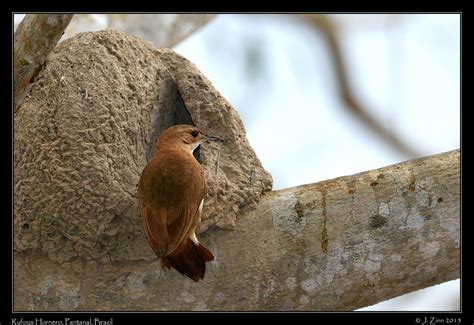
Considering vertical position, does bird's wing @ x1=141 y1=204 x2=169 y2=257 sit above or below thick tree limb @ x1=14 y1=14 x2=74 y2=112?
below

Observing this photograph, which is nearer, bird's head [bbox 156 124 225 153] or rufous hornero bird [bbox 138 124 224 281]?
rufous hornero bird [bbox 138 124 224 281]

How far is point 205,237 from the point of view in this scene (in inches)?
179

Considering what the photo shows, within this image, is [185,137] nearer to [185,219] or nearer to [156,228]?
[185,219]

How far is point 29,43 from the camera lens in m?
3.92

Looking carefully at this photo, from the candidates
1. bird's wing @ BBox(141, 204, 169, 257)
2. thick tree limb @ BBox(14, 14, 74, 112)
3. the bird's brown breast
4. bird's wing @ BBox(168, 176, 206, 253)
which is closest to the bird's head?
the bird's brown breast

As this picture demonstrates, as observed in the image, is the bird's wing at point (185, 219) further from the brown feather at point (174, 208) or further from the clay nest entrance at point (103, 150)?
the clay nest entrance at point (103, 150)

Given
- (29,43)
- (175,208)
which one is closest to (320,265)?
(175,208)

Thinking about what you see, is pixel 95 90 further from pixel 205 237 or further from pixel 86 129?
pixel 205 237

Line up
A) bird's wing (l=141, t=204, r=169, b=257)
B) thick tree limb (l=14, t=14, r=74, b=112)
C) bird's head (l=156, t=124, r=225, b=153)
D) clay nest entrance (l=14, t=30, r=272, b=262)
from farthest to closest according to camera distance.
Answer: bird's head (l=156, t=124, r=225, b=153)
clay nest entrance (l=14, t=30, r=272, b=262)
bird's wing (l=141, t=204, r=169, b=257)
thick tree limb (l=14, t=14, r=74, b=112)

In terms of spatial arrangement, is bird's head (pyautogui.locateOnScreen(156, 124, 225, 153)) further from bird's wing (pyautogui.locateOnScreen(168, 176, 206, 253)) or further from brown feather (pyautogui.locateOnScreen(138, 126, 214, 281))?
bird's wing (pyautogui.locateOnScreen(168, 176, 206, 253))

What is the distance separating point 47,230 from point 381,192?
201 centimetres

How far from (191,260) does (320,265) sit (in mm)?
743

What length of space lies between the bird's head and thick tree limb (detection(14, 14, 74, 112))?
4.33ft

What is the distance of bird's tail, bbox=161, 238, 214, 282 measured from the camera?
13.9 ft
